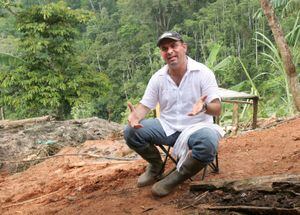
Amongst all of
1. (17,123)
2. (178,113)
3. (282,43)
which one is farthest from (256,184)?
(17,123)

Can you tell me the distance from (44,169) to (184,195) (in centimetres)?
277

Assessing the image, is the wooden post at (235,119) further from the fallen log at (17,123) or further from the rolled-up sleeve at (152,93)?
the fallen log at (17,123)

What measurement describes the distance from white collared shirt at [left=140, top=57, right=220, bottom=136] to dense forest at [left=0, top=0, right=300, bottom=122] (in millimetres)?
4105

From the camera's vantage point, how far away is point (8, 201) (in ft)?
13.1

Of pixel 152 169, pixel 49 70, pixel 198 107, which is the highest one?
pixel 198 107

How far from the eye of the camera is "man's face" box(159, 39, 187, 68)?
3.10 m

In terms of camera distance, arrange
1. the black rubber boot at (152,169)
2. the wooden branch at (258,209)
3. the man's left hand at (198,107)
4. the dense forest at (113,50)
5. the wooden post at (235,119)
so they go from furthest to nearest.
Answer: the dense forest at (113,50) → the wooden post at (235,119) → the black rubber boot at (152,169) → the man's left hand at (198,107) → the wooden branch at (258,209)

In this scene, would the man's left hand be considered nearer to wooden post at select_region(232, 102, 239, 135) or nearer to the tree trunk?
the tree trunk

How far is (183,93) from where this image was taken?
312 cm

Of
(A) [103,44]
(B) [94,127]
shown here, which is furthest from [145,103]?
(A) [103,44]

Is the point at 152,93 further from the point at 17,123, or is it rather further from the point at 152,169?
the point at 17,123

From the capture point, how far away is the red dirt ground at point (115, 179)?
3.11 metres

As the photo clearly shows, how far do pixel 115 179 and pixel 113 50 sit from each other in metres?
35.0

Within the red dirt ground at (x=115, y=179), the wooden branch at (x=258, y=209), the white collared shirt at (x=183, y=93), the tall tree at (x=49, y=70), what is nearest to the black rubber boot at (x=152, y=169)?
the red dirt ground at (x=115, y=179)
